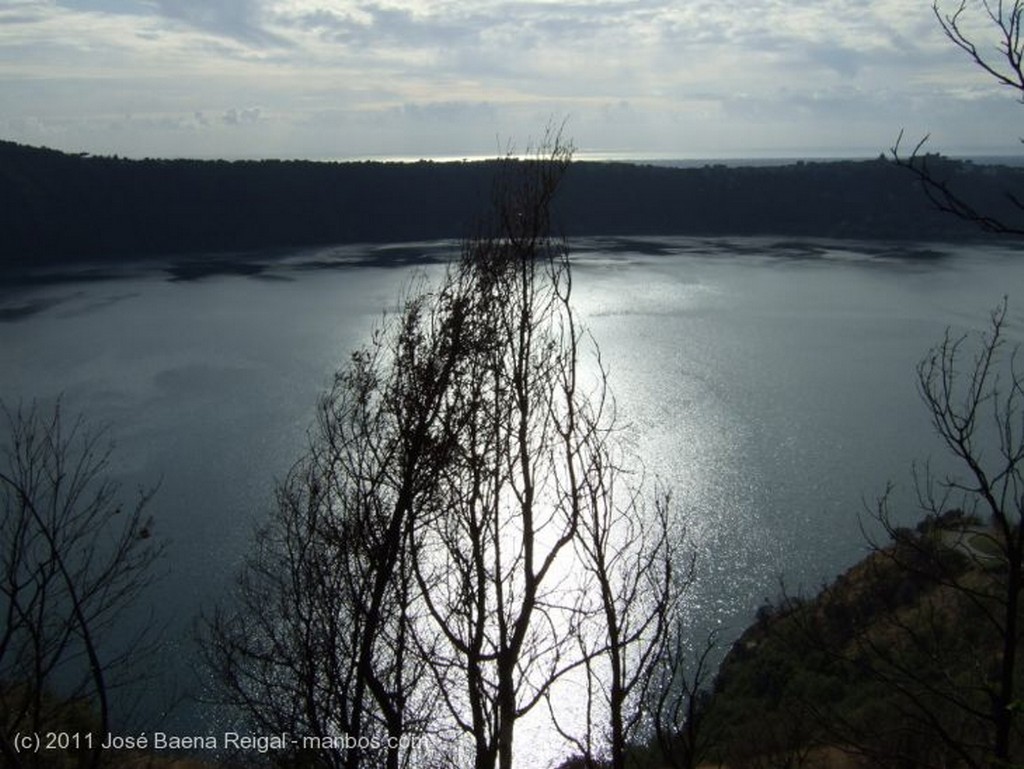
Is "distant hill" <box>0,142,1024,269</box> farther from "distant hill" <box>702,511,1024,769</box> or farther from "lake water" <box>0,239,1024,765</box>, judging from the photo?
"distant hill" <box>702,511,1024,769</box>

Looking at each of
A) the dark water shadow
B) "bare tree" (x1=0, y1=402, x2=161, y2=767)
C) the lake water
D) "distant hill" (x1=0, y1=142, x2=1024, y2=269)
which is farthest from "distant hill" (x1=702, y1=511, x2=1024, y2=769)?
"distant hill" (x1=0, y1=142, x2=1024, y2=269)

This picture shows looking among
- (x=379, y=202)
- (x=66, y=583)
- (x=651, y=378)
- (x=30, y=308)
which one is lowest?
(x=651, y=378)

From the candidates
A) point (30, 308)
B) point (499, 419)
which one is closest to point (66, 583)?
point (499, 419)

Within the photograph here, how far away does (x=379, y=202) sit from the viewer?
127ft

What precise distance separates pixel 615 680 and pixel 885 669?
503 centimetres

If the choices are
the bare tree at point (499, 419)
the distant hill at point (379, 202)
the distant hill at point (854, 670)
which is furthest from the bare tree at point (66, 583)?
the distant hill at point (379, 202)

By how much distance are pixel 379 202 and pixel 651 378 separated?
25103 mm

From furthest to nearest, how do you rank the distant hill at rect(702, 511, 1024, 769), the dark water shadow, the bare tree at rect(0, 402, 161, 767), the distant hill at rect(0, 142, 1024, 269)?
the distant hill at rect(0, 142, 1024, 269) → the dark water shadow → the distant hill at rect(702, 511, 1024, 769) → the bare tree at rect(0, 402, 161, 767)

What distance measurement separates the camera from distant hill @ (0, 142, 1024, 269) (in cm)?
3403

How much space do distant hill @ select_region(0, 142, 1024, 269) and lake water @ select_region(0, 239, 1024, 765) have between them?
4.36m

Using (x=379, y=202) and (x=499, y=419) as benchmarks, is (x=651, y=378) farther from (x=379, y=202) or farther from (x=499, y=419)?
(x=379, y=202)

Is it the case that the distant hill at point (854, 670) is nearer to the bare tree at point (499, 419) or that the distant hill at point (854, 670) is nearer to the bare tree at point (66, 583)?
the bare tree at point (499, 419)

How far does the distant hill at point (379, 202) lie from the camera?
1340 inches

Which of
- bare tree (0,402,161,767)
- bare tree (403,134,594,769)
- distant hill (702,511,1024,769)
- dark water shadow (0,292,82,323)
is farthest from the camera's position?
dark water shadow (0,292,82,323)
